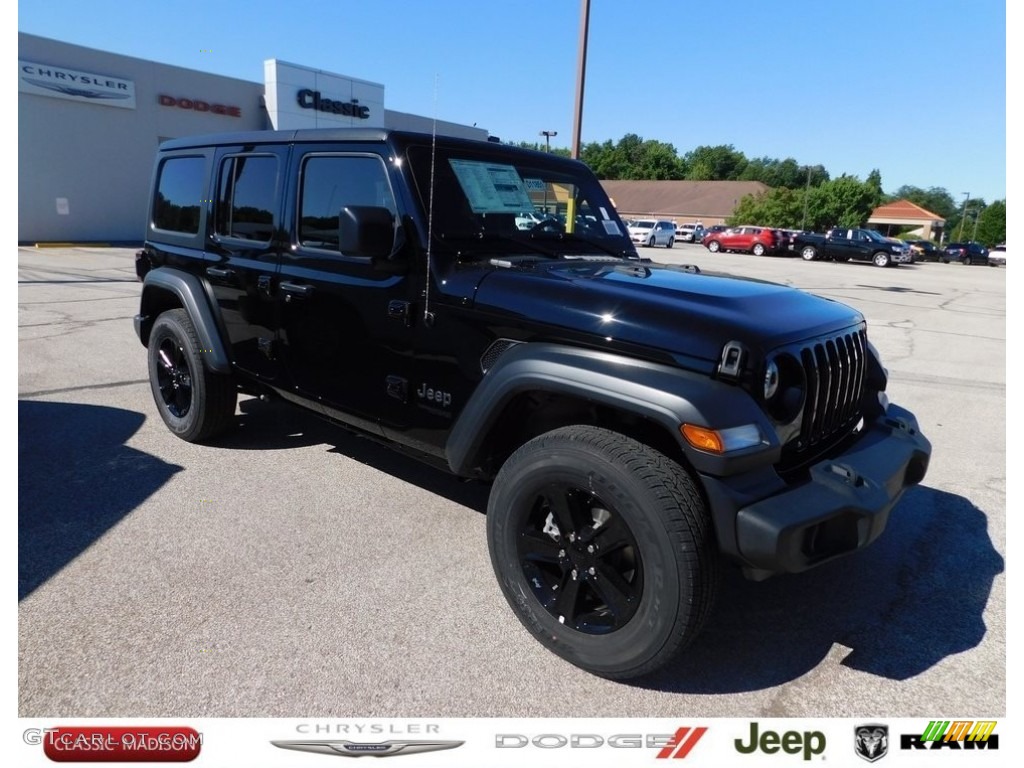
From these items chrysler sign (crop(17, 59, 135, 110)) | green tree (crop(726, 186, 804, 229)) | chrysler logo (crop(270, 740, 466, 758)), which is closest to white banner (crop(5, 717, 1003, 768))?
chrysler logo (crop(270, 740, 466, 758))

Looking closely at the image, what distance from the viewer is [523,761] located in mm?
2238

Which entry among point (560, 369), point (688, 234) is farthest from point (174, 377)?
point (688, 234)

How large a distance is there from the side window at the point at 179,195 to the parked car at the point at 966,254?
50.9m

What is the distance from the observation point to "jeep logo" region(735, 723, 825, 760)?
2.30 m

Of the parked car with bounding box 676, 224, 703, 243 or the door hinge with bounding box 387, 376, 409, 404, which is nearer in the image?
the door hinge with bounding box 387, 376, 409, 404

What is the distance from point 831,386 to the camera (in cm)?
279

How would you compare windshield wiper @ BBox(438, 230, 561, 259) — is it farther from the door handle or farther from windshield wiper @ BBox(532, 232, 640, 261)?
the door handle

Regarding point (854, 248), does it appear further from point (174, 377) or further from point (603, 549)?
point (603, 549)

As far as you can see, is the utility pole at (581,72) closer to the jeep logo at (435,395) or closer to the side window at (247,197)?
the side window at (247,197)

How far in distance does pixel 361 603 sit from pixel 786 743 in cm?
169

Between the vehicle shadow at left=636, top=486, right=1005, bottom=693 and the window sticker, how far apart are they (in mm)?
2079

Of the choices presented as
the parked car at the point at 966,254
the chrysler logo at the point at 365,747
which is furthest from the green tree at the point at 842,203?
the chrysler logo at the point at 365,747

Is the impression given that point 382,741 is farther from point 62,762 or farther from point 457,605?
point 62,762

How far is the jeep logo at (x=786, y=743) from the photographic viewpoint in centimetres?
230
